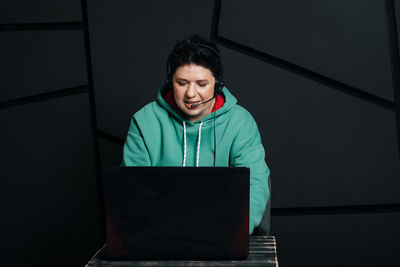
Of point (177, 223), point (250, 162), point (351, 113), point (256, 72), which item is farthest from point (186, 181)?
point (351, 113)

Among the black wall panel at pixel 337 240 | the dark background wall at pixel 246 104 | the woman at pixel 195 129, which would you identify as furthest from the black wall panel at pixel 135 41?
the black wall panel at pixel 337 240

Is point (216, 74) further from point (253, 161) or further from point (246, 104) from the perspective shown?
point (246, 104)

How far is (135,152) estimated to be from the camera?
1.34m

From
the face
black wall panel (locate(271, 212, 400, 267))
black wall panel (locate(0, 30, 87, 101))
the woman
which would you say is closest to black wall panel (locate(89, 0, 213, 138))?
black wall panel (locate(0, 30, 87, 101))

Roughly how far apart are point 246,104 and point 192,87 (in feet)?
2.29

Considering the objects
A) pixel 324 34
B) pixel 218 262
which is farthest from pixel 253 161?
pixel 324 34

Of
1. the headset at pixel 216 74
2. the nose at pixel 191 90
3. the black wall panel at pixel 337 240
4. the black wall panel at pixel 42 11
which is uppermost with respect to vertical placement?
the black wall panel at pixel 42 11

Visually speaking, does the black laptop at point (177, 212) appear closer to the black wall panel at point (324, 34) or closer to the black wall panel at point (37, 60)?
the black wall panel at point (324, 34)

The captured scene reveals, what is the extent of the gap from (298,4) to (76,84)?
46.0 inches

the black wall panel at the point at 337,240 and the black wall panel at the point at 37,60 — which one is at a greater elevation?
the black wall panel at the point at 37,60

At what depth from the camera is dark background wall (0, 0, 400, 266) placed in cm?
188

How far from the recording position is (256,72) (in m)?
1.91

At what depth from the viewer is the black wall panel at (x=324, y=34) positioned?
1.87 meters

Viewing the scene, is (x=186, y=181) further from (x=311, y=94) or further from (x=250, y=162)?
(x=311, y=94)
